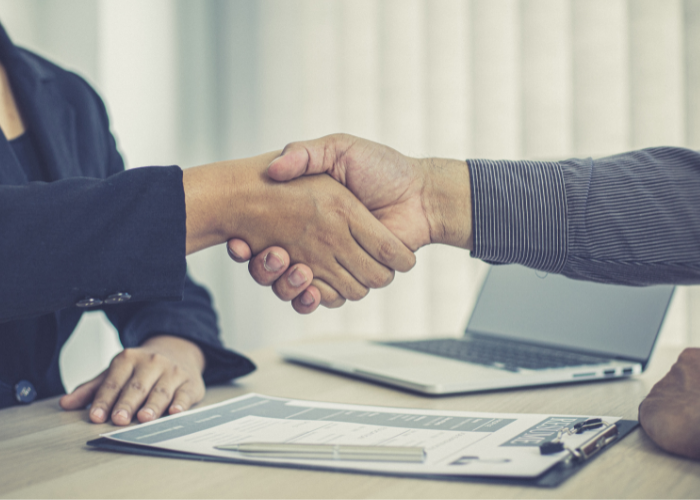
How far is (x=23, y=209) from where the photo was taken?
1.99 ft

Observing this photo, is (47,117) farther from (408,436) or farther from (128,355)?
(408,436)

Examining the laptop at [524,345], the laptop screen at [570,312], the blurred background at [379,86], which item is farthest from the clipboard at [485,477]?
the blurred background at [379,86]

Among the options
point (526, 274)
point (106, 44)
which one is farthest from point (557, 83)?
point (106, 44)

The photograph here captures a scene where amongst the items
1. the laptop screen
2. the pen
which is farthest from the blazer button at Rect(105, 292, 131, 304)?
the laptop screen

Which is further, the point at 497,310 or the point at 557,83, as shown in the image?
the point at 557,83

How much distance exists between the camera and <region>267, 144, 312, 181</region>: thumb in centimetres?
81

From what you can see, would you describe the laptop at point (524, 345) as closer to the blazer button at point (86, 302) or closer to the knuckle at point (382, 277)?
the knuckle at point (382, 277)

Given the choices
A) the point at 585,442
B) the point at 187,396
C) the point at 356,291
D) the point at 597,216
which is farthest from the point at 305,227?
the point at 585,442

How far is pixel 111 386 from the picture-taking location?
70 centimetres

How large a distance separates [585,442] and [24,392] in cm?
68

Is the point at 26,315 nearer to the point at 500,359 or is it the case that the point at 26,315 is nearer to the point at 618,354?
the point at 500,359

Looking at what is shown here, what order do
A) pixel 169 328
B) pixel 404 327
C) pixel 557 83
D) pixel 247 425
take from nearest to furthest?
pixel 247 425
pixel 169 328
pixel 557 83
pixel 404 327

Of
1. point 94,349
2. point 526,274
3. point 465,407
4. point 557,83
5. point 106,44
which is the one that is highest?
point 106,44

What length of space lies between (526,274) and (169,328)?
654 millimetres
